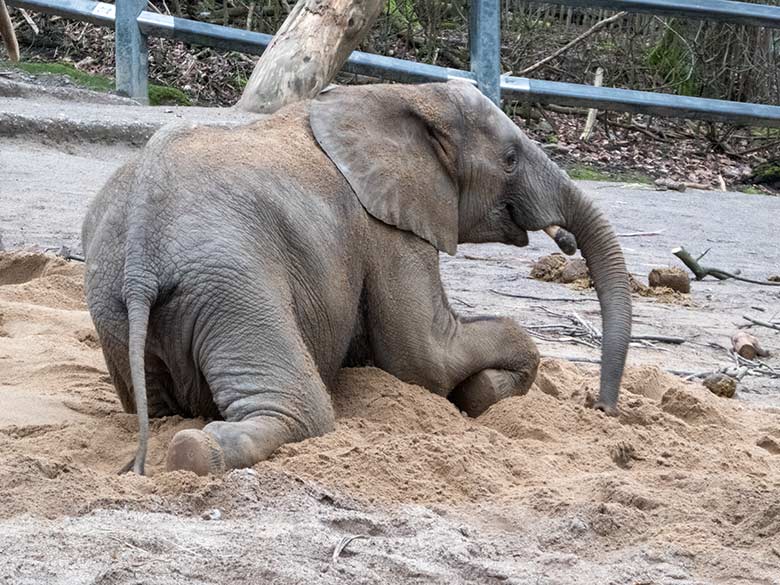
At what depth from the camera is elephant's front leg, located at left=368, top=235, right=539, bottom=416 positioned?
17.1 feet

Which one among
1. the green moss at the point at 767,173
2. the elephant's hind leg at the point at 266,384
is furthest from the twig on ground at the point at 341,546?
the green moss at the point at 767,173

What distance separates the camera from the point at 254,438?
436 cm

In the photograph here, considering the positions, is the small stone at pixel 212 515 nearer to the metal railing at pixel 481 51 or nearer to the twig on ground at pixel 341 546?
the twig on ground at pixel 341 546

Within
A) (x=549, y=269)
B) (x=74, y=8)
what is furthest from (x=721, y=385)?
(x=74, y=8)

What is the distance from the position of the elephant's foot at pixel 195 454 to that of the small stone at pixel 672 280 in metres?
4.88

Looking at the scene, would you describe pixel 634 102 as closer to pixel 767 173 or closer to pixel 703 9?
pixel 703 9

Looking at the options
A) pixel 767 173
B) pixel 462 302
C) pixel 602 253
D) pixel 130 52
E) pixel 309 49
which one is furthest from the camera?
pixel 767 173

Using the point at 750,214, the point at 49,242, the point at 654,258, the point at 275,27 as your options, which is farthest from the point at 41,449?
the point at 275,27

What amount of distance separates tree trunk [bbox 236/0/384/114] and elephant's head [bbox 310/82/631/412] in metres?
4.06

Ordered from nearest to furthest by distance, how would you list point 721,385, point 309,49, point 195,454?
1. point 195,454
2. point 721,385
3. point 309,49

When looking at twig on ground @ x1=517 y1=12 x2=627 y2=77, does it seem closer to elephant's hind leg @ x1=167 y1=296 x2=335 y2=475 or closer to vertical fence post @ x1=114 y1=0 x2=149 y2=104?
vertical fence post @ x1=114 y1=0 x2=149 y2=104

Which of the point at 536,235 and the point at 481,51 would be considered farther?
the point at 481,51

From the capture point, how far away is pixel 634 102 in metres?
13.4

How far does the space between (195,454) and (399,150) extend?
168 centimetres
